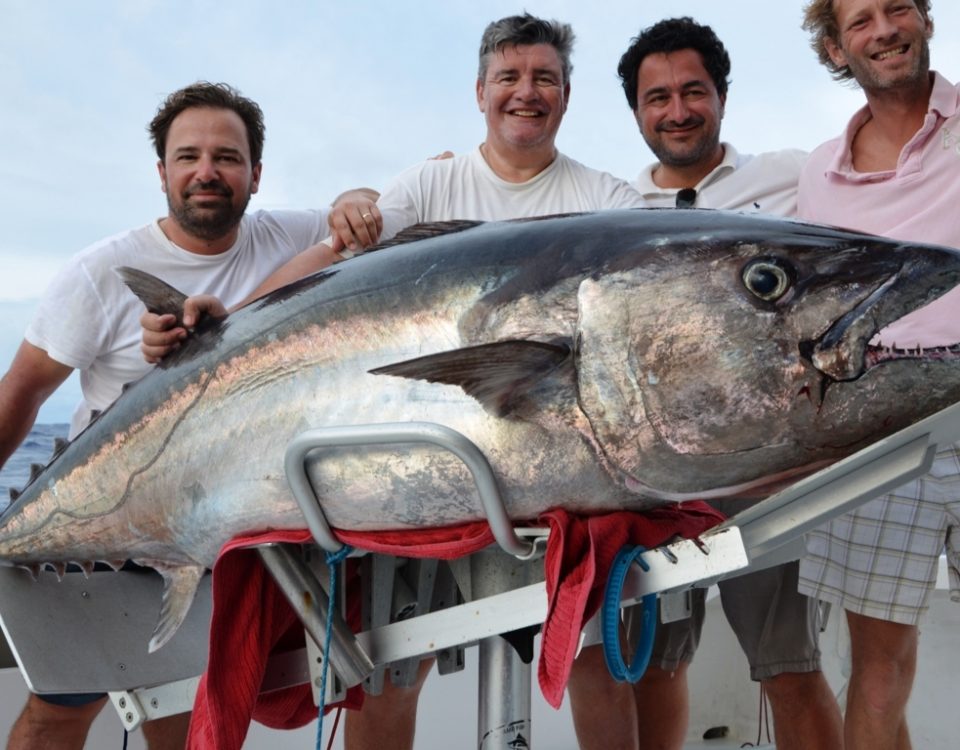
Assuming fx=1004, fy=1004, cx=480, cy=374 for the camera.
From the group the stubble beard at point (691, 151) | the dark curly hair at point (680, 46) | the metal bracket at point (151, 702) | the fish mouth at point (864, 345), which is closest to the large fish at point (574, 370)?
the fish mouth at point (864, 345)

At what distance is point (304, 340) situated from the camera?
162cm

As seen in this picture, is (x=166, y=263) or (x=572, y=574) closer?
(x=572, y=574)

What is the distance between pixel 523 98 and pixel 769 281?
5.67 ft

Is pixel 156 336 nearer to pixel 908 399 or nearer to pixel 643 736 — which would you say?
pixel 908 399

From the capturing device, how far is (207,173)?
2982 mm

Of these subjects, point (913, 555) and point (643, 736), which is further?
point (643, 736)

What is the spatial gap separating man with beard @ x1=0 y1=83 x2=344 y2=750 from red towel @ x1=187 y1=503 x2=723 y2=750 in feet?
3.34

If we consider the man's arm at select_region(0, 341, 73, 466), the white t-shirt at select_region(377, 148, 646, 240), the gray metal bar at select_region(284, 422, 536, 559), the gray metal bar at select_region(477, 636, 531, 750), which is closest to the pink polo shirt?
the white t-shirt at select_region(377, 148, 646, 240)

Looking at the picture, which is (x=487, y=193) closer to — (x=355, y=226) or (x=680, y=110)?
(x=355, y=226)

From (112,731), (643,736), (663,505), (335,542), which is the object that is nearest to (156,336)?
(335,542)

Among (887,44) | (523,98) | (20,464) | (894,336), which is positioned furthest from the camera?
(20,464)

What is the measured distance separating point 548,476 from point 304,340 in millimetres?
490

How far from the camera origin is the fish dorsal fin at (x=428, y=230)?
1692mm

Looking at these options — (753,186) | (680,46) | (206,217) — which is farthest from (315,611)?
(680,46)
